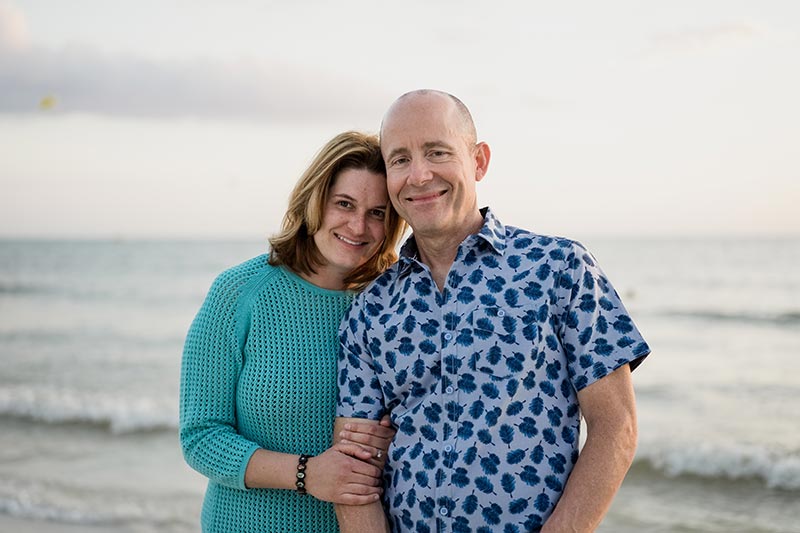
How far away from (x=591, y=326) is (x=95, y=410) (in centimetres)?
813

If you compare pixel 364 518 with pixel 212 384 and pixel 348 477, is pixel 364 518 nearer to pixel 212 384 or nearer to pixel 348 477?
pixel 348 477

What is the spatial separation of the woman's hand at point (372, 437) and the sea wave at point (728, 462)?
5.31 m

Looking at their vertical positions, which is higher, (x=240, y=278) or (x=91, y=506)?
(x=240, y=278)

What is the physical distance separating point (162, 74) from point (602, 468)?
16.5m

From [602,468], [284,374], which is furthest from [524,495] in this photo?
[284,374]

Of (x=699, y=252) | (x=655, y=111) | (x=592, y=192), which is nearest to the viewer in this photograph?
(x=655, y=111)

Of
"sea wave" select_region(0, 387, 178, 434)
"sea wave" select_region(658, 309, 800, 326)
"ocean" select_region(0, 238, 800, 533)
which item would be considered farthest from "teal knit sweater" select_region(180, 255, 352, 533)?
"sea wave" select_region(658, 309, 800, 326)

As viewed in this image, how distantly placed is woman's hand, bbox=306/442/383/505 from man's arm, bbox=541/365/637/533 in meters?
0.58

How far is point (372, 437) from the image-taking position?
267cm

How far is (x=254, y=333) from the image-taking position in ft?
9.57

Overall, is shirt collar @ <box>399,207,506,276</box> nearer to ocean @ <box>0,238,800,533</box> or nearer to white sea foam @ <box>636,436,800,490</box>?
ocean @ <box>0,238,800,533</box>

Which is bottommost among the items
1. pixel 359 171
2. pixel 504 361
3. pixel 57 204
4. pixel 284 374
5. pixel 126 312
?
pixel 126 312

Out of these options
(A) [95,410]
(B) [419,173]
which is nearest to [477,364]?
(B) [419,173]

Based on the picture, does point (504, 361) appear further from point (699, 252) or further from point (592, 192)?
point (699, 252)
